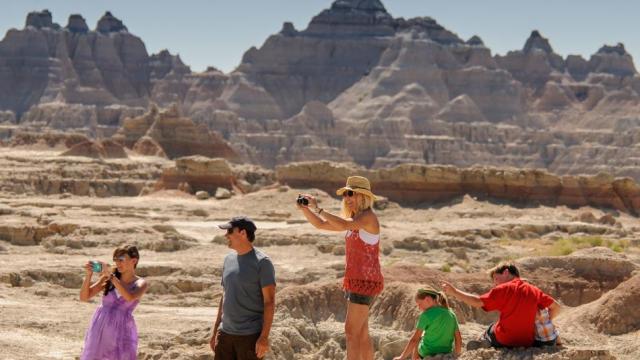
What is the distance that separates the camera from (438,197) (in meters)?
46.7

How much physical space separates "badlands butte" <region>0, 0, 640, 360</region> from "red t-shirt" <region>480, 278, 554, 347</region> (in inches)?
7.8

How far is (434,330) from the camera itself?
9352mm

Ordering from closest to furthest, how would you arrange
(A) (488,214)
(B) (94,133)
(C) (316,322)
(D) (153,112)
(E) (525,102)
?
(C) (316,322) < (A) (488,214) < (D) (153,112) < (B) (94,133) < (E) (525,102)

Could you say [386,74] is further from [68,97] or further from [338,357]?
[338,357]

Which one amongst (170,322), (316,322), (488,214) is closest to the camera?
(316,322)

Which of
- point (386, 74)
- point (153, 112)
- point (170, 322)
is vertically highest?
point (386, 74)

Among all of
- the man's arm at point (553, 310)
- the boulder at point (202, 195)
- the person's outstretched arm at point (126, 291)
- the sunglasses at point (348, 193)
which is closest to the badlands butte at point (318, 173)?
the man's arm at point (553, 310)

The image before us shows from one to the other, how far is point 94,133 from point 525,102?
60.6m

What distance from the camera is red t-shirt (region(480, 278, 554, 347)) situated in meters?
9.08

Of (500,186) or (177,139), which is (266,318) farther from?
(177,139)

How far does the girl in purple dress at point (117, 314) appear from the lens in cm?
891

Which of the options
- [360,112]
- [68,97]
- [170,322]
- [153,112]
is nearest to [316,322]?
[170,322]

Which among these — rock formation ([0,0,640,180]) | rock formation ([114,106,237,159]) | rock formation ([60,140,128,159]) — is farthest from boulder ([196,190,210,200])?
rock formation ([0,0,640,180])

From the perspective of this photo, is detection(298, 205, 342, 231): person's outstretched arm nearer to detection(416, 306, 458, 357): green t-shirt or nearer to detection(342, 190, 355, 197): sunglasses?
detection(342, 190, 355, 197): sunglasses
